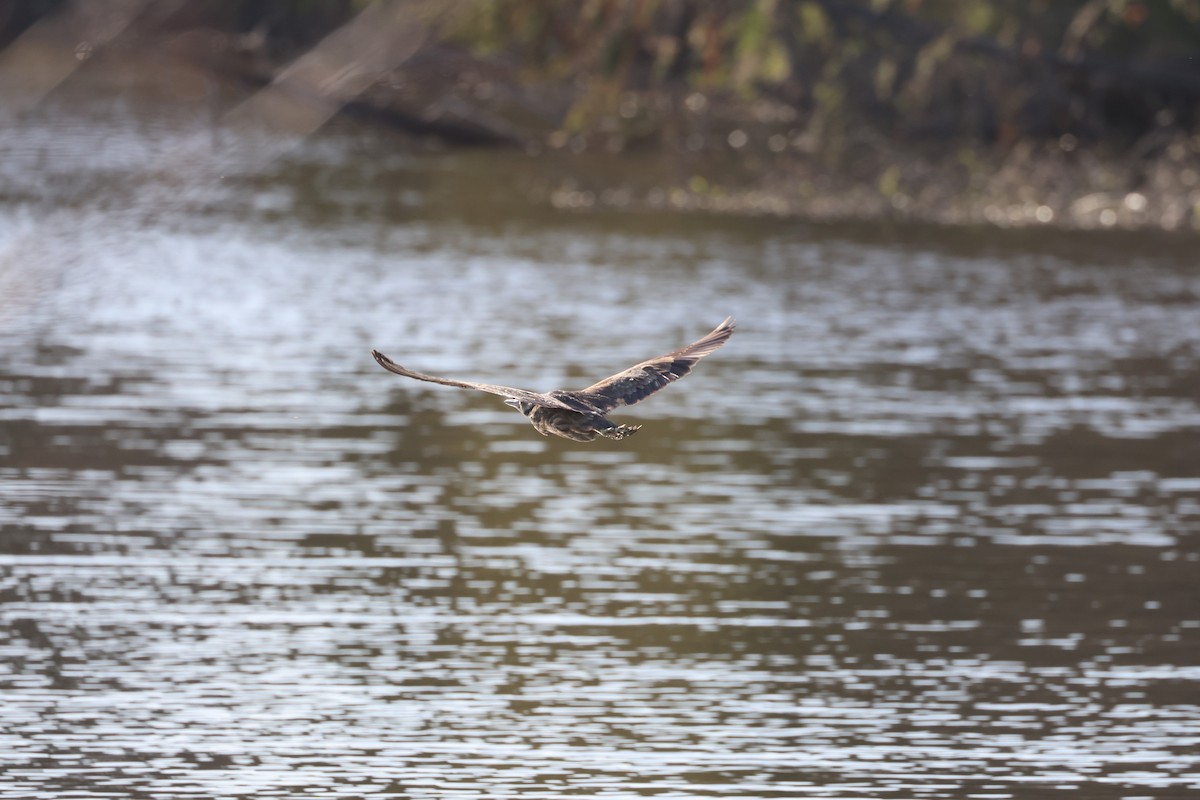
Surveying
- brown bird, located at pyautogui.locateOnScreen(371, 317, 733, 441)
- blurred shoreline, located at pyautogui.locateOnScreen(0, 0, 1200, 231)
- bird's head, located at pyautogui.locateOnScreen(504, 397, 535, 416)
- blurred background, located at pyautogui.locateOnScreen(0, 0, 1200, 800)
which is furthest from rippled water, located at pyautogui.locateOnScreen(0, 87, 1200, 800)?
blurred shoreline, located at pyautogui.locateOnScreen(0, 0, 1200, 231)

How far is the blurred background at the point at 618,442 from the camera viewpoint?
926 centimetres

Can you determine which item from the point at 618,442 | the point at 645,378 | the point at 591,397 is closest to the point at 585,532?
the point at 618,442

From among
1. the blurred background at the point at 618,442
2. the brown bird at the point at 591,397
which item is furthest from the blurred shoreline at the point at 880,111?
the brown bird at the point at 591,397

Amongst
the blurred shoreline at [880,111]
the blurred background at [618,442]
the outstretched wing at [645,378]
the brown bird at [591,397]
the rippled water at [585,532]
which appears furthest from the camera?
the blurred shoreline at [880,111]

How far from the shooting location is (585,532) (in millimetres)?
13867

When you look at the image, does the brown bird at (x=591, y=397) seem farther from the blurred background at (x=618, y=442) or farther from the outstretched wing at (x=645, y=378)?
the blurred background at (x=618, y=442)

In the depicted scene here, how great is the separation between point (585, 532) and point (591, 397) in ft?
18.4

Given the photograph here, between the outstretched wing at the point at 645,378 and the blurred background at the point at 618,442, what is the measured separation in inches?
67.2

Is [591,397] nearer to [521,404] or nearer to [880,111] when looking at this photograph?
[521,404]

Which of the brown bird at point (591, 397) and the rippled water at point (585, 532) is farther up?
the brown bird at point (591, 397)

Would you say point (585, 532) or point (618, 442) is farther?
point (618, 442)

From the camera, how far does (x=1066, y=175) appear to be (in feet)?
107

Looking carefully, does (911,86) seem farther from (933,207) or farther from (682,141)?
(682,141)

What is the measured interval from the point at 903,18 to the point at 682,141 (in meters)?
10.5
